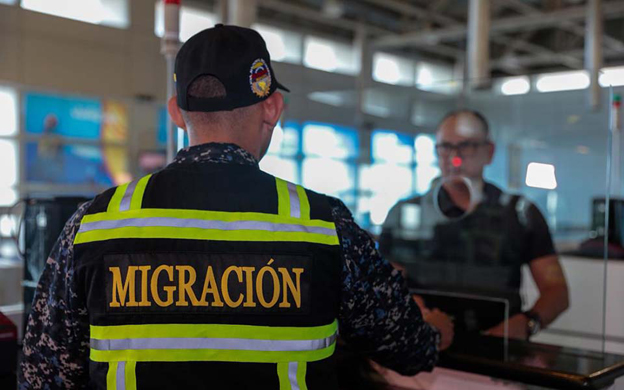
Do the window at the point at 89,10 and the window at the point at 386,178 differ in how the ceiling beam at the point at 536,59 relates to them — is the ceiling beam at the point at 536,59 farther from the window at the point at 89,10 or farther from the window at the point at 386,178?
the window at the point at 386,178

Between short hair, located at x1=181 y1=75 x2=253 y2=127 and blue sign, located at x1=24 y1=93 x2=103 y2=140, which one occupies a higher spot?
blue sign, located at x1=24 y1=93 x2=103 y2=140

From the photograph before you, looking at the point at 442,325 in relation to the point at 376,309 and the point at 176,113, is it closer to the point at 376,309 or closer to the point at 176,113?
the point at 376,309

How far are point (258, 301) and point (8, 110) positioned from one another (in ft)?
21.2

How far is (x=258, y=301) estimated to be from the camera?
1023 mm

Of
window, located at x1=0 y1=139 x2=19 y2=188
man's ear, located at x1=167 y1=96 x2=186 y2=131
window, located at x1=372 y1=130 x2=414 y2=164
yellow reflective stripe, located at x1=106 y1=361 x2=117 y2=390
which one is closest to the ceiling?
window, located at x1=0 y1=139 x2=19 y2=188

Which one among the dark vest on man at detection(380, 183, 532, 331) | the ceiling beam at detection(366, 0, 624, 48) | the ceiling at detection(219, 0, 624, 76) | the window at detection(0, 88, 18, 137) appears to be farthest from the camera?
the ceiling at detection(219, 0, 624, 76)

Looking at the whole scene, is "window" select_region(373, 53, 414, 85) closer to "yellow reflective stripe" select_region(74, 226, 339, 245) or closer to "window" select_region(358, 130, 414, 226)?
"window" select_region(358, 130, 414, 226)

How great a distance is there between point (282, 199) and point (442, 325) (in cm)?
60

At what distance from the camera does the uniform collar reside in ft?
3.59

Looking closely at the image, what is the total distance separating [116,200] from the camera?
3.51 ft

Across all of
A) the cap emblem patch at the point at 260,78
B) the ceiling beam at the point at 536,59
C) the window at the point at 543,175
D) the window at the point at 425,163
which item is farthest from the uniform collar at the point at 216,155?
the ceiling beam at the point at 536,59

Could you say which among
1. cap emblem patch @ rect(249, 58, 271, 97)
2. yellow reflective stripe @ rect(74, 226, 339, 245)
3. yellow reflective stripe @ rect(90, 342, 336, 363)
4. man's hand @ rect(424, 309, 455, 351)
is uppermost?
cap emblem patch @ rect(249, 58, 271, 97)

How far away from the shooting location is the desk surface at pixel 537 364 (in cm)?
143

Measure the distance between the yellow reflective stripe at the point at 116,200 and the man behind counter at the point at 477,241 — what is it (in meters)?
1.29
